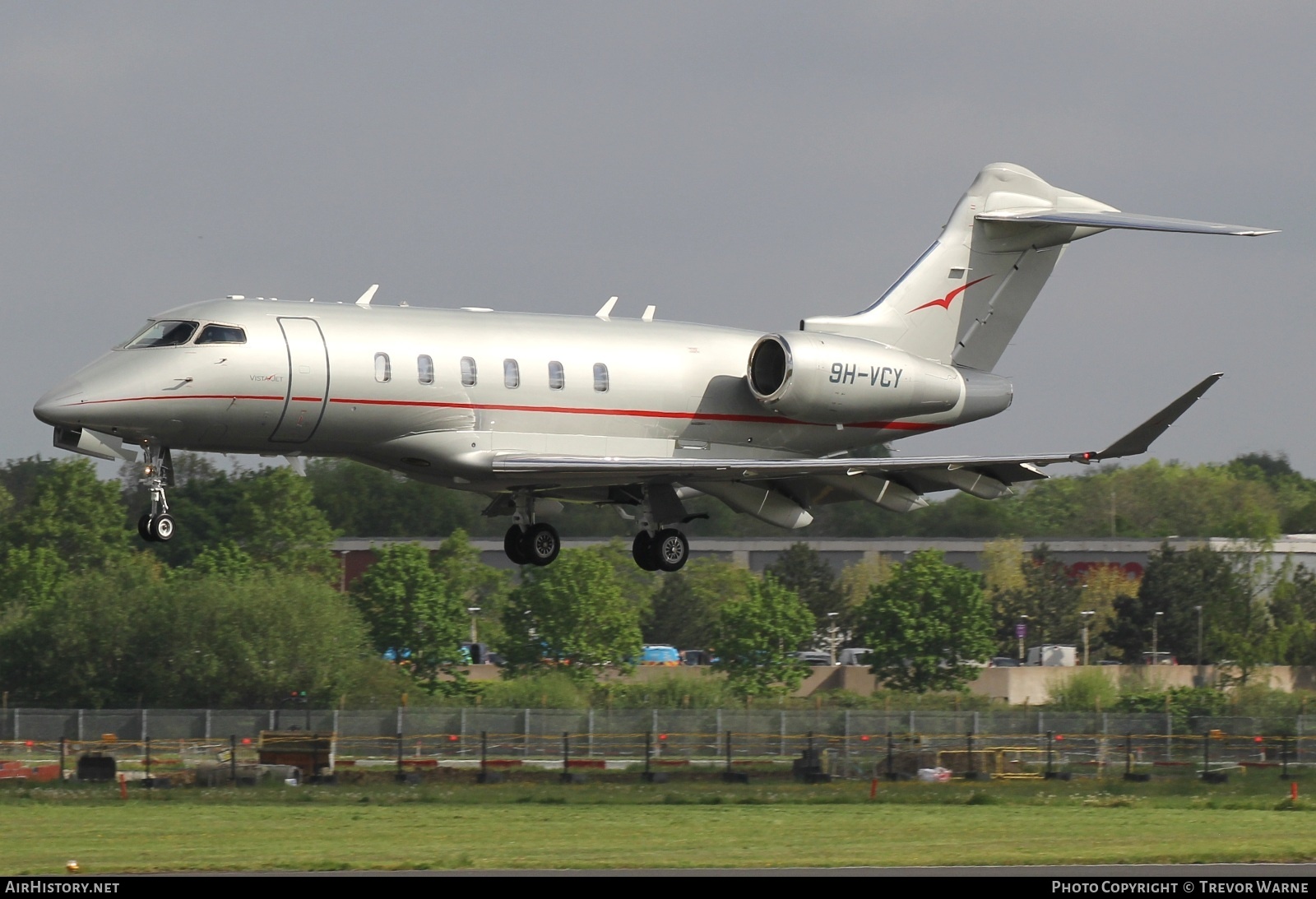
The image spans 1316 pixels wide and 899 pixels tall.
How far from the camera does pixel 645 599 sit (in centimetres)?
8056

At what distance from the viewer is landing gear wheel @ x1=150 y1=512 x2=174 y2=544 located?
81.4 feet

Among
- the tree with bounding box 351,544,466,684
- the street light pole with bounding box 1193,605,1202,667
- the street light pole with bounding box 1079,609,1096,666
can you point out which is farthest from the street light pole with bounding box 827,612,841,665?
the street light pole with bounding box 1193,605,1202,667

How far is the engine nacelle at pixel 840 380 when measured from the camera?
1120 inches

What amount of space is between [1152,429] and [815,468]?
15.2 feet

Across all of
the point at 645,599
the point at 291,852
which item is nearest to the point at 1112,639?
the point at 645,599

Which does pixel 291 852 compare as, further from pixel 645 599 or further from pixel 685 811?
pixel 645 599

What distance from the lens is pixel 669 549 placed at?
2847 centimetres

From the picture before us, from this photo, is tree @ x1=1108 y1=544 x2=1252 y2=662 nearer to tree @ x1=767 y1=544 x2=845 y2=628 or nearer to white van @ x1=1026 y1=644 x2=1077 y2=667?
white van @ x1=1026 y1=644 x2=1077 y2=667

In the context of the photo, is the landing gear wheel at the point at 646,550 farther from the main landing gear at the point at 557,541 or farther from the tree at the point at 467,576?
the tree at the point at 467,576

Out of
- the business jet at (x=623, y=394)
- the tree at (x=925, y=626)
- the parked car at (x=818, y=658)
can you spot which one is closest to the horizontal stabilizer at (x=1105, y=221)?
the business jet at (x=623, y=394)

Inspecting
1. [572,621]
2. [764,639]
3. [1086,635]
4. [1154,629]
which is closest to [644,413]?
[764,639]

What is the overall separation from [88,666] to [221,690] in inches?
181

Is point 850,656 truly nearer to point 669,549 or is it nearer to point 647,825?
point 647,825

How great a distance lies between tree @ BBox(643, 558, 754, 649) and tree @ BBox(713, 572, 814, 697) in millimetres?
11288
